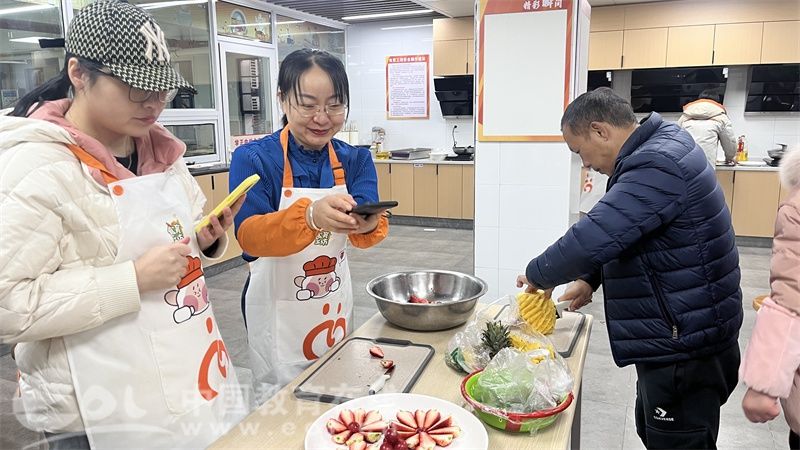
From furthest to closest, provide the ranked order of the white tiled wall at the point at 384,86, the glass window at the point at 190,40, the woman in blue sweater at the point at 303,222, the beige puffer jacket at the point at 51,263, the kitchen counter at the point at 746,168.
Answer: the white tiled wall at the point at 384,86 → the kitchen counter at the point at 746,168 → the glass window at the point at 190,40 → the woman in blue sweater at the point at 303,222 → the beige puffer jacket at the point at 51,263

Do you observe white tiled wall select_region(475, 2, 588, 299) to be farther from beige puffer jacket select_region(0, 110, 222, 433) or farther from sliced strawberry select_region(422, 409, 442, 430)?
beige puffer jacket select_region(0, 110, 222, 433)

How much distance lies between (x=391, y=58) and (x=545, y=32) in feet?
16.0

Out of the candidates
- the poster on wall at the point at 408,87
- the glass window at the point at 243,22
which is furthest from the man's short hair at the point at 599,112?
the poster on wall at the point at 408,87

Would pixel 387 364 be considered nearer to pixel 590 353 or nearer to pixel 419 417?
pixel 419 417

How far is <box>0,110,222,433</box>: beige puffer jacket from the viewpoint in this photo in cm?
101

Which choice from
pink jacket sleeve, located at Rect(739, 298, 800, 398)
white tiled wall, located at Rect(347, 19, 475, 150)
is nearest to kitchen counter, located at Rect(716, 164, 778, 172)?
white tiled wall, located at Rect(347, 19, 475, 150)

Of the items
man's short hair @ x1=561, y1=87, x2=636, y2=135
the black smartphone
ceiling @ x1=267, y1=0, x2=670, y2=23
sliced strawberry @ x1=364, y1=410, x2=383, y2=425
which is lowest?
sliced strawberry @ x1=364, y1=410, x2=383, y2=425

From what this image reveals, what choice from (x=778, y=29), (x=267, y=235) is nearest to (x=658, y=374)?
(x=267, y=235)

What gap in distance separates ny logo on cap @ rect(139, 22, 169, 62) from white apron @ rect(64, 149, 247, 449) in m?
0.27

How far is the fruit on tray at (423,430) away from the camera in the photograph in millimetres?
1097

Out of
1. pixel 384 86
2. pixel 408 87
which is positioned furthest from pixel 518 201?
pixel 384 86

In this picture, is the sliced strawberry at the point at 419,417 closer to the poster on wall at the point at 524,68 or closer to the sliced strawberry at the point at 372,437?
the sliced strawberry at the point at 372,437

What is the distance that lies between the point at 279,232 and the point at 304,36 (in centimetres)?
663

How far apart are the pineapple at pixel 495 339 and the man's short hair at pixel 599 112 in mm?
749
